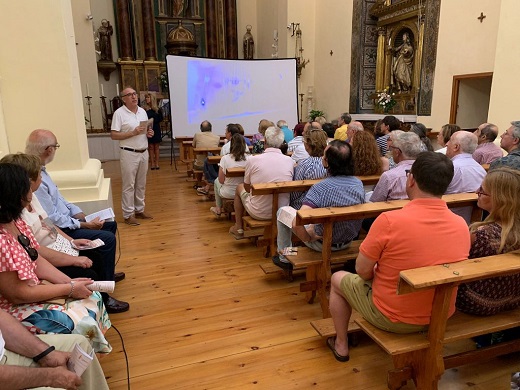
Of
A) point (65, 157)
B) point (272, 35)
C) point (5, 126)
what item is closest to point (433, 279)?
point (65, 157)

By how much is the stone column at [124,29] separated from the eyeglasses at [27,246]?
10475 mm

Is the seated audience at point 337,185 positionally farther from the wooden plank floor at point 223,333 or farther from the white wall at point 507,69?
the white wall at point 507,69

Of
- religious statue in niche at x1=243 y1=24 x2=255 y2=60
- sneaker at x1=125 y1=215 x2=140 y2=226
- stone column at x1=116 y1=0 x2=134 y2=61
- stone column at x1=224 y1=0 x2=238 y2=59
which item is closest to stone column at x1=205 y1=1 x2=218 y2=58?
stone column at x1=224 y1=0 x2=238 y2=59

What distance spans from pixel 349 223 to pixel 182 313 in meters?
1.21

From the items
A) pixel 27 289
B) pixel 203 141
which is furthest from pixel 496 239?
pixel 203 141

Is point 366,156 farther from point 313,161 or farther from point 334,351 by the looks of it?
point 334,351

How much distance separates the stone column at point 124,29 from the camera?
35.9 feet

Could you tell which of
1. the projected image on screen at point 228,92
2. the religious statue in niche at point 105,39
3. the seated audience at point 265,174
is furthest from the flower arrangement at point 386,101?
the religious statue in niche at point 105,39

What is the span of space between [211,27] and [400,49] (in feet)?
20.6

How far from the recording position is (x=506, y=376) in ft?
6.12

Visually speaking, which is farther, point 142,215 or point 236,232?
point 142,215

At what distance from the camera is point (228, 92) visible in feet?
24.5

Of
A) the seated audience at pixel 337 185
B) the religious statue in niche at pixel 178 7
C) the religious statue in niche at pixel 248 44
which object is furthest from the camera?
the religious statue in niche at pixel 248 44

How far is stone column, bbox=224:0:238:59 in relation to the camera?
11969 millimetres
